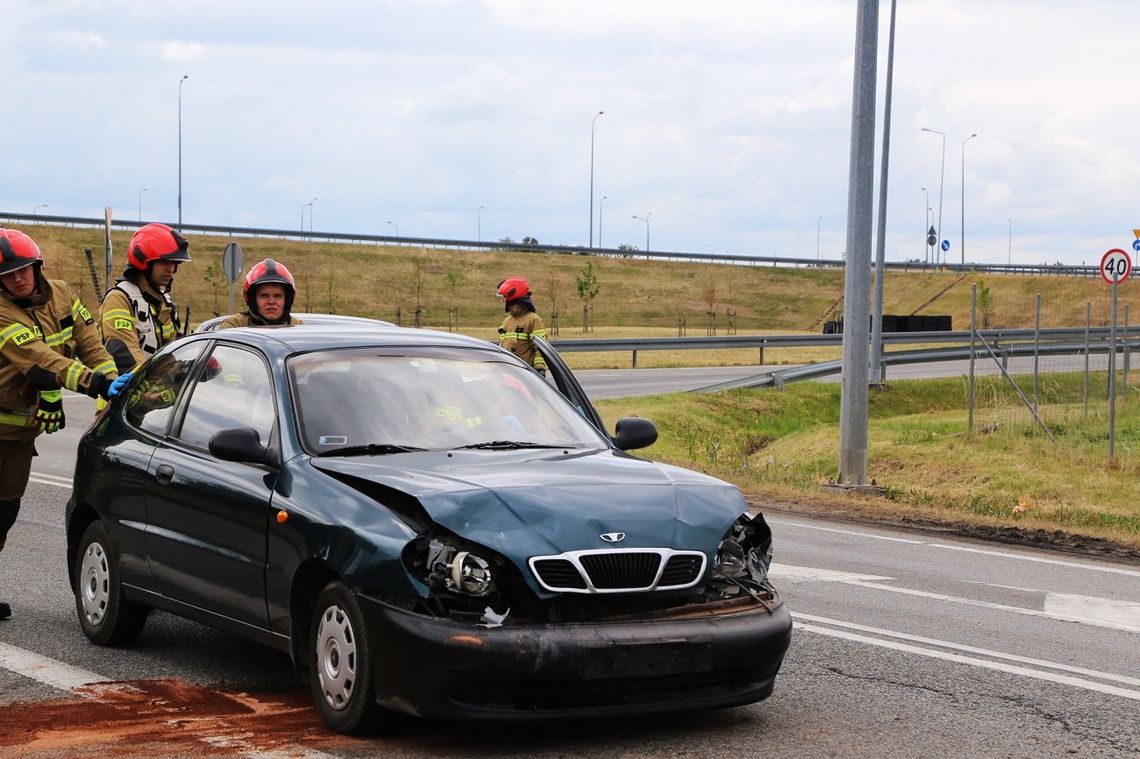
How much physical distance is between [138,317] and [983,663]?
5.56 meters

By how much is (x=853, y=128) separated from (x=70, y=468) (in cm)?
880

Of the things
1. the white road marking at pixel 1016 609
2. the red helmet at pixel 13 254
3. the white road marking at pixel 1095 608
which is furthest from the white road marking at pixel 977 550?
the red helmet at pixel 13 254

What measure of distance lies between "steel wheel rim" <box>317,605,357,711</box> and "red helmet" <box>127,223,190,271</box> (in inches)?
174

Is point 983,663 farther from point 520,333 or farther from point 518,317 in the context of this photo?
point 518,317

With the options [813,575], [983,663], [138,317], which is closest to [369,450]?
[983,663]

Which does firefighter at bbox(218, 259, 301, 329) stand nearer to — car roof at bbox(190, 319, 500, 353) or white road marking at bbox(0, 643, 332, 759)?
car roof at bbox(190, 319, 500, 353)

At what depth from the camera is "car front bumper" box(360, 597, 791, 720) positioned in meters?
5.22

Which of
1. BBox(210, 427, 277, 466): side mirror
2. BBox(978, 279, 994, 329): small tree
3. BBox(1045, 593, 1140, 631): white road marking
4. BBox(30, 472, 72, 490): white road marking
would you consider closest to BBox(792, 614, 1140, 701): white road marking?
BBox(1045, 593, 1140, 631): white road marking

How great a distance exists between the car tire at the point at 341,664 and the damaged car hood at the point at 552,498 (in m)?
0.47

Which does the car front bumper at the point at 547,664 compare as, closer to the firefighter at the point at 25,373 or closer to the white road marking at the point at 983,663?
the white road marking at the point at 983,663

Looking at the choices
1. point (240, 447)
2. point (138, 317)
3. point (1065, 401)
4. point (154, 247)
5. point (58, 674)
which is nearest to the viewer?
point (240, 447)

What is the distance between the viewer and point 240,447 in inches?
241

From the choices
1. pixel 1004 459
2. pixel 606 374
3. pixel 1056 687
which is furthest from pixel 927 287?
pixel 1056 687

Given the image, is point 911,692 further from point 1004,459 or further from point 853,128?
point 1004,459
